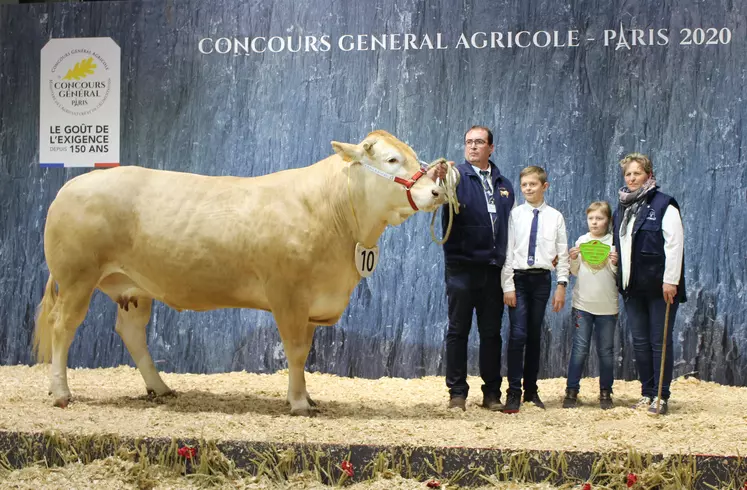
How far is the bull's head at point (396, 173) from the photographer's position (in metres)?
4.40

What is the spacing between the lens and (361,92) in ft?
20.9

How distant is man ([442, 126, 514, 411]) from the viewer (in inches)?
190

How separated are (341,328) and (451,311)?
5.57ft

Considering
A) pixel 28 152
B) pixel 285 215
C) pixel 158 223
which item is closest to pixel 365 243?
pixel 285 215

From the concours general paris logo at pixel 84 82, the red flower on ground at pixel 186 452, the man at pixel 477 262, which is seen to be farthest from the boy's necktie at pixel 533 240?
the concours general paris logo at pixel 84 82

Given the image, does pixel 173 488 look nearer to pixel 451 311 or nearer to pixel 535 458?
pixel 535 458

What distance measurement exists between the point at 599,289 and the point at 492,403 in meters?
0.95

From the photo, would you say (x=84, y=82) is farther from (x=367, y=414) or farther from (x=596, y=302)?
(x=596, y=302)

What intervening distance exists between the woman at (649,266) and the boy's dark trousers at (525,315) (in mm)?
468

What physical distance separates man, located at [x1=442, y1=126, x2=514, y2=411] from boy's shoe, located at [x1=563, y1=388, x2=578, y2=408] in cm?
45

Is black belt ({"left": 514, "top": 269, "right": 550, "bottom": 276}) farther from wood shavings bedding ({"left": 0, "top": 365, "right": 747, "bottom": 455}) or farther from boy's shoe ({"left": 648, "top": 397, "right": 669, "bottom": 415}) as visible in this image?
boy's shoe ({"left": 648, "top": 397, "right": 669, "bottom": 415})

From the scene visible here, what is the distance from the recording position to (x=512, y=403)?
494 cm

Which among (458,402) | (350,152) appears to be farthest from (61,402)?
(458,402)

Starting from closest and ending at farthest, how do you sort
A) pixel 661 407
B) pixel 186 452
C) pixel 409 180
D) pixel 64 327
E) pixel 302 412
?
pixel 186 452, pixel 409 180, pixel 302 412, pixel 64 327, pixel 661 407
